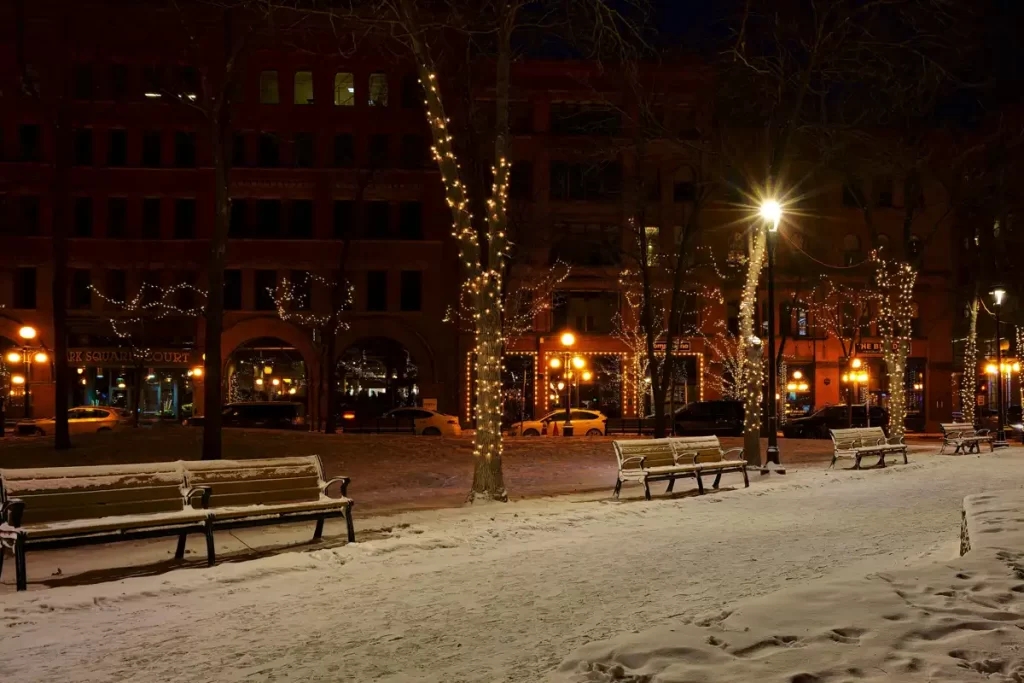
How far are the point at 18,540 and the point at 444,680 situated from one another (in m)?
4.97

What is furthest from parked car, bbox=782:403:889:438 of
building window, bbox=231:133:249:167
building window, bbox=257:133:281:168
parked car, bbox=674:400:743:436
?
building window, bbox=231:133:249:167

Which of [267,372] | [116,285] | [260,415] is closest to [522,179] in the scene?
[267,372]

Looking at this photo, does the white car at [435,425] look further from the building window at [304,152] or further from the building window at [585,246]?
the building window at [304,152]

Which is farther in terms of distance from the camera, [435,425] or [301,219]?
[301,219]

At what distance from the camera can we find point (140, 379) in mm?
46750

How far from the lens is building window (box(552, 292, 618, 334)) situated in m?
52.0

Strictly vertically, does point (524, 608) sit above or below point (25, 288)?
below

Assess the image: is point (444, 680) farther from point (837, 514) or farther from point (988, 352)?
point (988, 352)

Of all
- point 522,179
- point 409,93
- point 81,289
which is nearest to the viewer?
point 81,289

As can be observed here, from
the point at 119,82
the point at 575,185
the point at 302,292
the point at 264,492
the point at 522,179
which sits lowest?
the point at 264,492

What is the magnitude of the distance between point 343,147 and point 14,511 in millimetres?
42815

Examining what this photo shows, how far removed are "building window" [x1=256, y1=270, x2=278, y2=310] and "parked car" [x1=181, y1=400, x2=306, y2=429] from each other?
7452mm

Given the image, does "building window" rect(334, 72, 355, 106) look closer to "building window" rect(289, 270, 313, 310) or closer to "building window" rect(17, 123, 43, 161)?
"building window" rect(289, 270, 313, 310)

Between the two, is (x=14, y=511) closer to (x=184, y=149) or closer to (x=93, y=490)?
(x=93, y=490)
